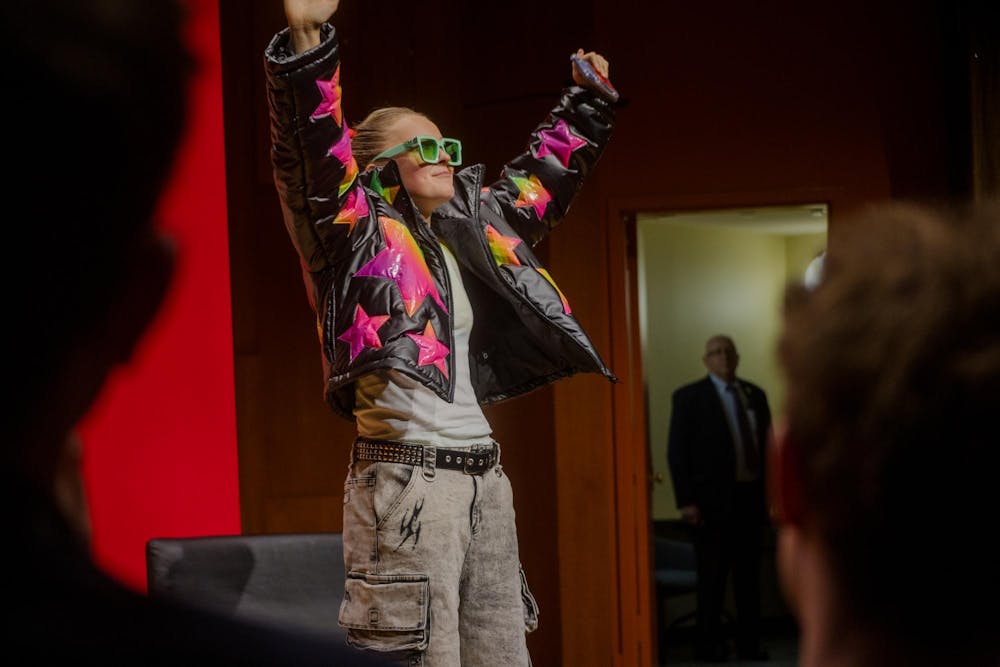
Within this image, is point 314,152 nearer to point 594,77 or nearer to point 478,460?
point 478,460

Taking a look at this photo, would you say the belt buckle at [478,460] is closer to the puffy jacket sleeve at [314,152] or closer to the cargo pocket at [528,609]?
the cargo pocket at [528,609]

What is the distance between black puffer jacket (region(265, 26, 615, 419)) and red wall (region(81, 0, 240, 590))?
18.1 inches

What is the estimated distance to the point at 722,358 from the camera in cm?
574

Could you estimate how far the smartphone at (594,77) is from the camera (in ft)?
8.50

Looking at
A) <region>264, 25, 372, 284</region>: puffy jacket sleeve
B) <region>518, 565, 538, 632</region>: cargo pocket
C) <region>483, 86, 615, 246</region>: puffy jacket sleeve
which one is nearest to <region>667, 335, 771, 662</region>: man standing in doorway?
<region>483, 86, 615, 246</region>: puffy jacket sleeve

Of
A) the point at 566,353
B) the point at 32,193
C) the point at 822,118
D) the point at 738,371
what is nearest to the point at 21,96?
the point at 32,193

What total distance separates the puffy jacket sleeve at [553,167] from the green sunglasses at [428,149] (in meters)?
0.17

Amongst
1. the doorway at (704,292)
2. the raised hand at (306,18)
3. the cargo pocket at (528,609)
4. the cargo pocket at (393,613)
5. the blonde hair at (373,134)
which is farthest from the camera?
the doorway at (704,292)

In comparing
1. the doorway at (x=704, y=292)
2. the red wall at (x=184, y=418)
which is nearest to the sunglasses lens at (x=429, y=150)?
the red wall at (x=184, y=418)

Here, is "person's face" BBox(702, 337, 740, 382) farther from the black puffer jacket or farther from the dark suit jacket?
the black puffer jacket

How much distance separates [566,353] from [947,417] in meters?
1.77

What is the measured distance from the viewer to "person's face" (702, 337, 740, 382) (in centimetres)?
573

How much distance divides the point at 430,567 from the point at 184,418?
0.76 meters

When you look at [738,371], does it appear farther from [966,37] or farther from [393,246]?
[393,246]
